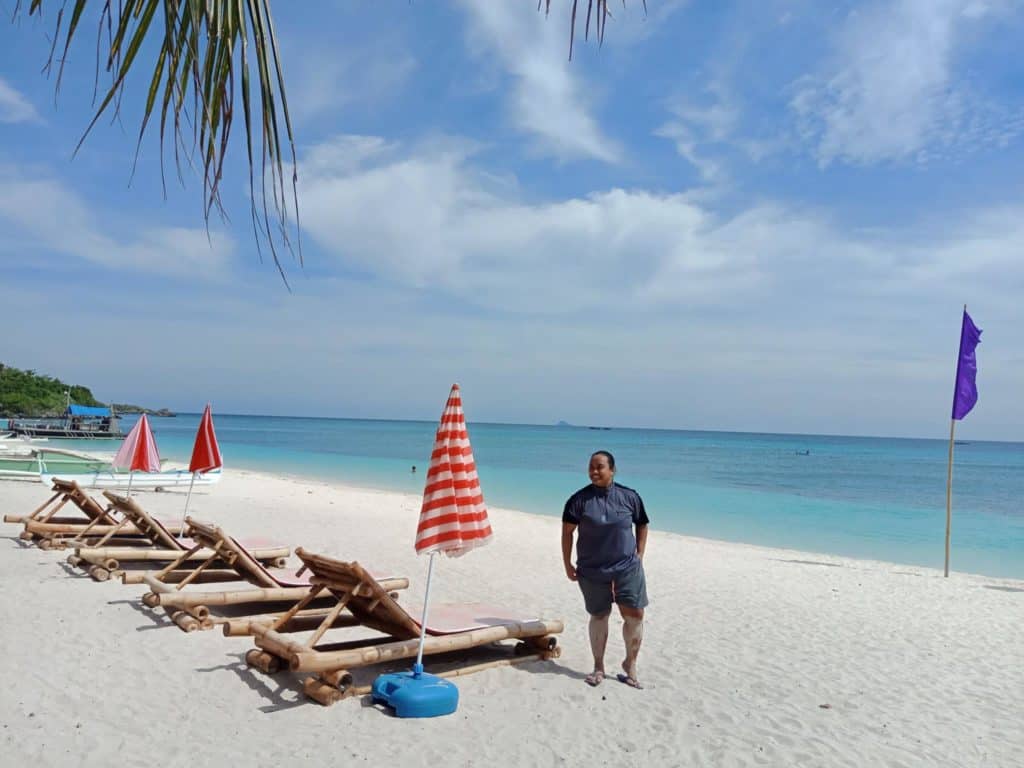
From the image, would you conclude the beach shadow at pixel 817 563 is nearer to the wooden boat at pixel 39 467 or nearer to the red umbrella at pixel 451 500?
the red umbrella at pixel 451 500

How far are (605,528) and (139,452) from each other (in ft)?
30.1

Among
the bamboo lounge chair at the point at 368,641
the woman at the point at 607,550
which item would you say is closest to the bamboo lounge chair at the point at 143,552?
the bamboo lounge chair at the point at 368,641

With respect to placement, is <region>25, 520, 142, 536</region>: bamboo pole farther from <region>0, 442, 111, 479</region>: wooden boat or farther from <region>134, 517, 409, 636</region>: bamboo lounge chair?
<region>0, 442, 111, 479</region>: wooden boat

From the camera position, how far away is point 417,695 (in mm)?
4617

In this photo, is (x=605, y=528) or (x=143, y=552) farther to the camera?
(x=143, y=552)

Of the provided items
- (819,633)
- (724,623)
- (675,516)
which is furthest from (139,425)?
(675,516)

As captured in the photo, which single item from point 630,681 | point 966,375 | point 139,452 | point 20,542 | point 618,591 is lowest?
point 20,542

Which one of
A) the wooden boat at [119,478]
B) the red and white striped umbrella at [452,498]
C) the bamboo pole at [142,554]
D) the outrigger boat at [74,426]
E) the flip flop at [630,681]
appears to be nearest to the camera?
the red and white striped umbrella at [452,498]

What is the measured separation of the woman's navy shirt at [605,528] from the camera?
16.8 feet

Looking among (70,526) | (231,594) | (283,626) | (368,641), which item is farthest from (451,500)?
(70,526)

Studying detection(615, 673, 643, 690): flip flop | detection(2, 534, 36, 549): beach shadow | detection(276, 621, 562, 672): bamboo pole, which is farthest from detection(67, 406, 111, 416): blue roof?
detection(615, 673, 643, 690): flip flop

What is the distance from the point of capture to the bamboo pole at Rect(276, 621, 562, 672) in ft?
15.5

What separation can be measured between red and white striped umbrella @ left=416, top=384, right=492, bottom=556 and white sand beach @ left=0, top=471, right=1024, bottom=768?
999 mm

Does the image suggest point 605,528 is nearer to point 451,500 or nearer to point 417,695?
point 451,500
